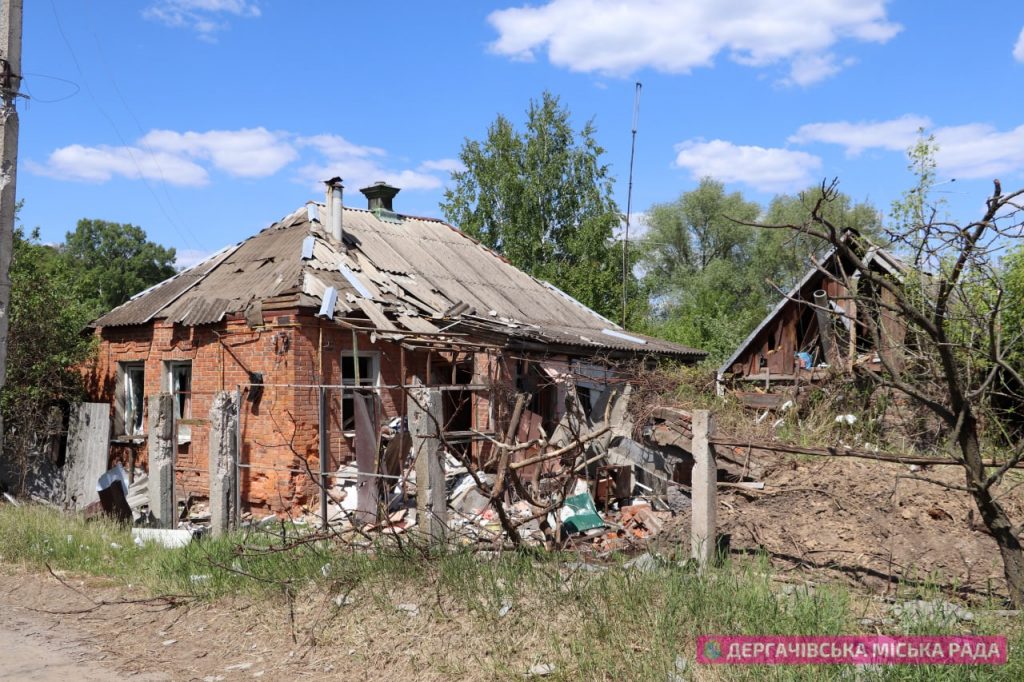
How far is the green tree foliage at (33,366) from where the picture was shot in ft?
41.7

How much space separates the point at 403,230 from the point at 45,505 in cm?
881

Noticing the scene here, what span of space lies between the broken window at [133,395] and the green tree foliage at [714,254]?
22.9 metres

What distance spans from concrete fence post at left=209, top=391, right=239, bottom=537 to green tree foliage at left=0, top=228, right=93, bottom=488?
5414mm

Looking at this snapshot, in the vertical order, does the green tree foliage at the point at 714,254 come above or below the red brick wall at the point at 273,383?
above

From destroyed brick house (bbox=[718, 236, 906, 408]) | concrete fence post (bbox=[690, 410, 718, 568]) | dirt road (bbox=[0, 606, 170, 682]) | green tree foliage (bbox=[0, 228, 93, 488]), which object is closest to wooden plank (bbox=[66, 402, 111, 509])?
green tree foliage (bbox=[0, 228, 93, 488])

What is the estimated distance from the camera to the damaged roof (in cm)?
1263

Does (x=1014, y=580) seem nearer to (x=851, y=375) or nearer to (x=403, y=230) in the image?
(x=851, y=375)

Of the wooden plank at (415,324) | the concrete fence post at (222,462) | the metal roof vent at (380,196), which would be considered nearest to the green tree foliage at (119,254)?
the metal roof vent at (380,196)

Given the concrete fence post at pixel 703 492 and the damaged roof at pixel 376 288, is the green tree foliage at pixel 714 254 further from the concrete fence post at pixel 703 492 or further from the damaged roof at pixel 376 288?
the concrete fence post at pixel 703 492

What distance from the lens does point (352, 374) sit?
12.9 metres

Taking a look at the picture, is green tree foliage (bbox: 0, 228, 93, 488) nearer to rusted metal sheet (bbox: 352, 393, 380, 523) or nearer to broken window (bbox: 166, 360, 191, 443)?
broken window (bbox: 166, 360, 191, 443)

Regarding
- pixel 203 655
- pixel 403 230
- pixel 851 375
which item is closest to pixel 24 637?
pixel 203 655


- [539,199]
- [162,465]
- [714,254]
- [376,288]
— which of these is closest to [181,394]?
[376,288]

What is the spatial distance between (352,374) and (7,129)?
5.58 metres
